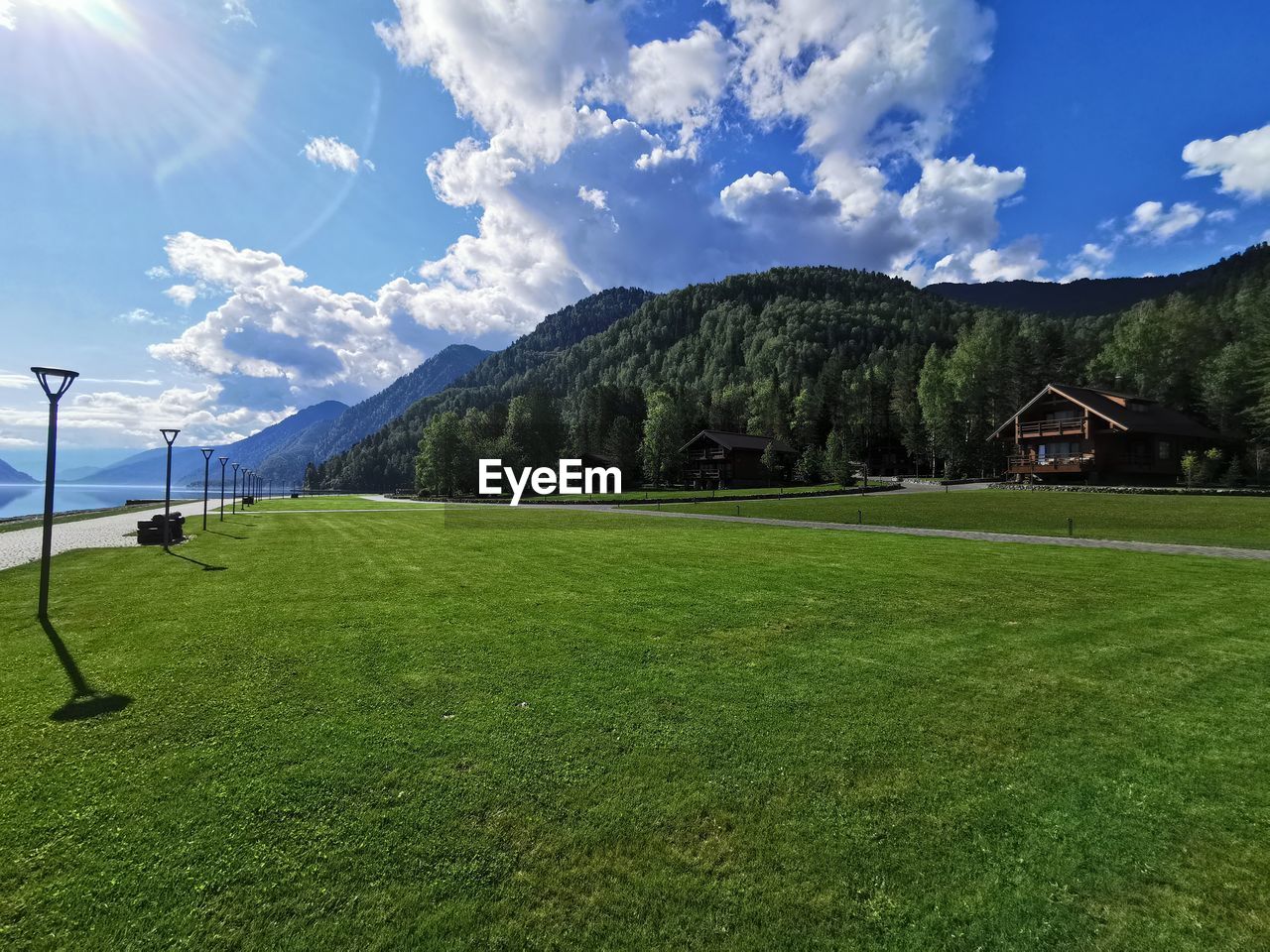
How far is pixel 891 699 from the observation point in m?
6.48

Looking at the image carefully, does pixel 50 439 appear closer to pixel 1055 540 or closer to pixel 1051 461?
pixel 1055 540

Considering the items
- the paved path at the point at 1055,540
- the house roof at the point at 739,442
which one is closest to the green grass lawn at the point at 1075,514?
the paved path at the point at 1055,540

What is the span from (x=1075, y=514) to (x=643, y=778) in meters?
35.1

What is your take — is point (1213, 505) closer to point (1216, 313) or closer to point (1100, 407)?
point (1100, 407)

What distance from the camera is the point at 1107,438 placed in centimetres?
4841

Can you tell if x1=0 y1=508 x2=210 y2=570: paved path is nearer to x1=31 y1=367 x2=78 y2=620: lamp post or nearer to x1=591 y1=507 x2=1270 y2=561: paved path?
x1=31 y1=367 x2=78 y2=620: lamp post

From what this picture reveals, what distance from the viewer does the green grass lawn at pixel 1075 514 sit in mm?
23156

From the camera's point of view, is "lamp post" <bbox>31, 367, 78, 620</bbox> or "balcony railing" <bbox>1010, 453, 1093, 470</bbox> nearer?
"lamp post" <bbox>31, 367, 78, 620</bbox>

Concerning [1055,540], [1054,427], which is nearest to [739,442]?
[1054,427]

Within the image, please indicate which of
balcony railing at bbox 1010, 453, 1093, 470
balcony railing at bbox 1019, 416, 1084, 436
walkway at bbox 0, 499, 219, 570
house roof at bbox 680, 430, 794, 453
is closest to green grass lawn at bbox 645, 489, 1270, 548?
balcony railing at bbox 1010, 453, 1093, 470

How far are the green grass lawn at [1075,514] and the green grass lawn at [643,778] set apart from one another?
16327 millimetres

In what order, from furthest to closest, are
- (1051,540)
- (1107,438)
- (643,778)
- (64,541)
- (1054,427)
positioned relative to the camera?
(1054,427)
(1107,438)
(64,541)
(1051,540)
(643,778)

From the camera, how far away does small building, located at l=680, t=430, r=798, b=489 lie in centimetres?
8294

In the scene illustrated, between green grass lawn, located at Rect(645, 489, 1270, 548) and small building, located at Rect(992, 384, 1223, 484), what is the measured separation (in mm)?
13091
